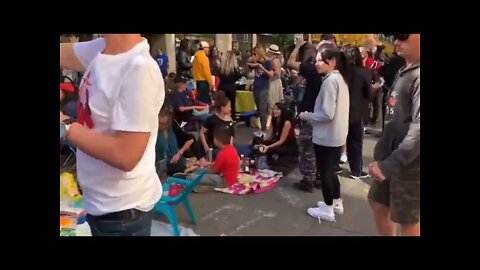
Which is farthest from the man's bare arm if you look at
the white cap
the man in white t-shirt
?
the white cap

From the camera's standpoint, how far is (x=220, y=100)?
1.62 m

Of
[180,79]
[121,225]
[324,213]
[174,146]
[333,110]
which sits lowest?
[324,213]

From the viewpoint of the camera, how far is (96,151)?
3.11 ft

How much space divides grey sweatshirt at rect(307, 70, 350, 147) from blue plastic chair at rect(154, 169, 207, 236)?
527mm

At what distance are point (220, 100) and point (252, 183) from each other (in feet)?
1.14

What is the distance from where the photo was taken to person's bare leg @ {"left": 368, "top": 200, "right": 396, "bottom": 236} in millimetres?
1409

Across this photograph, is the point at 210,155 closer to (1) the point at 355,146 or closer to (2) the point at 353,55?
(1) the point at 355,146

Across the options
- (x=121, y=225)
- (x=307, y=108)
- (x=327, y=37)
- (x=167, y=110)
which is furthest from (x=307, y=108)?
(x=121, y=225)

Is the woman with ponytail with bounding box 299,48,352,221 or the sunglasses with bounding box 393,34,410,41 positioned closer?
the sunglasses with bounding box 393,34,410,41

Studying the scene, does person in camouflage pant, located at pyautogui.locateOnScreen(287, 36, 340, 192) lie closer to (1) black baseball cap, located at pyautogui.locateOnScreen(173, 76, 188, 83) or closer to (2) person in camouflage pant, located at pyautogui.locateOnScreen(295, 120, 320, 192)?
(2) person in camouflage pant, located at pyautogui.locateOnScreen(295, 120, 320, 192)

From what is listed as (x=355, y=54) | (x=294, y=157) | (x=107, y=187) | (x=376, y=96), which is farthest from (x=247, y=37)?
(x=294, y=157)

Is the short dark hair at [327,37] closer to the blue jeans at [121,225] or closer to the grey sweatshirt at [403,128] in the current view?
the grey sweatshirt at [403,128]

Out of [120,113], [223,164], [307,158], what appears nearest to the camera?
[120,113]

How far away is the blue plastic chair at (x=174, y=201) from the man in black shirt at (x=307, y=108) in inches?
16.2
